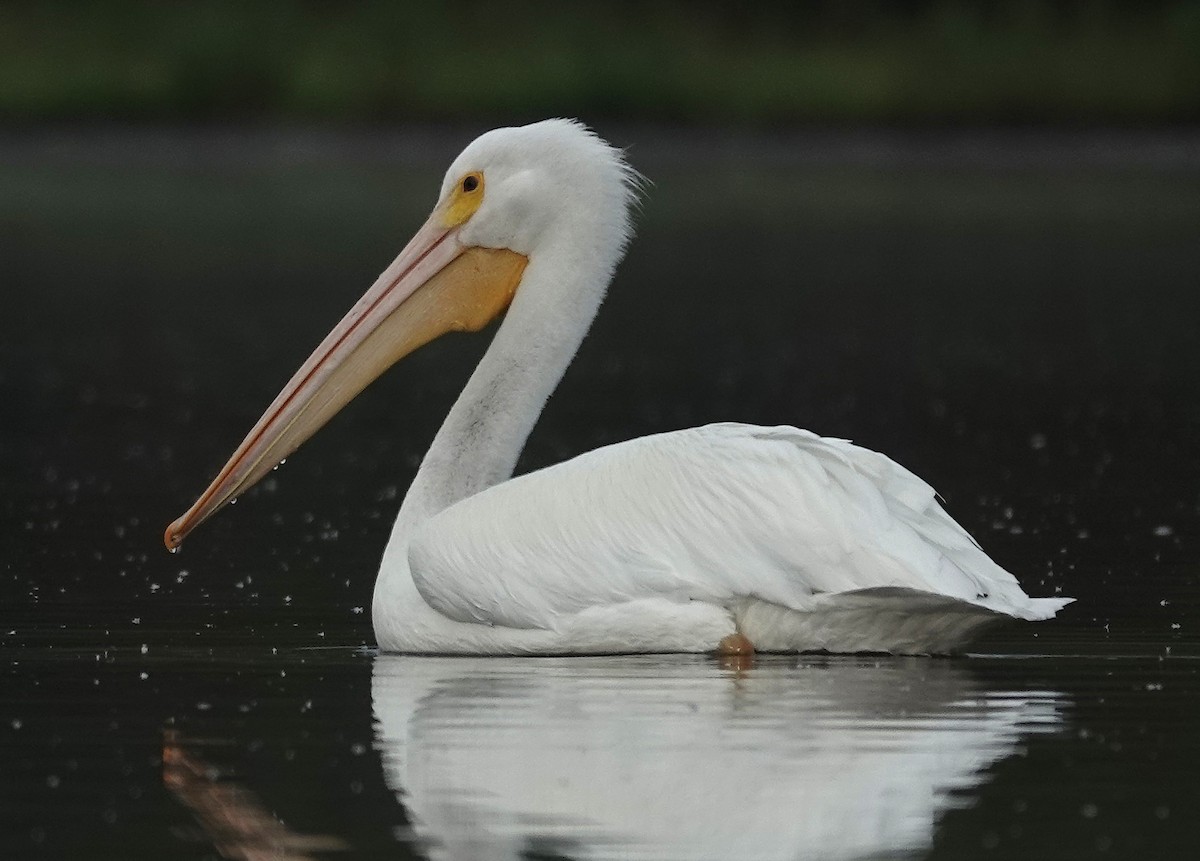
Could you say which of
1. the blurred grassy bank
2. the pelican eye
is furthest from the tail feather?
the blurred grassy bank

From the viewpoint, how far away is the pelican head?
7.32 m

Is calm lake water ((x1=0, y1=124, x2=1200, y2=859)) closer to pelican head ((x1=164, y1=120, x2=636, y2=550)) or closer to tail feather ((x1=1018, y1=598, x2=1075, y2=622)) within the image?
tail feather ((x1=1018, y1=598, x2=1075, y2=622))

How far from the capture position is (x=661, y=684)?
6.17 m

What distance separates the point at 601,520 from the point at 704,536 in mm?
264

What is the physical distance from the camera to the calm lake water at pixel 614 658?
193 inches

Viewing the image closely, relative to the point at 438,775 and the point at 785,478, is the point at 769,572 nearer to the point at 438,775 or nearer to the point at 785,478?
the point at 785,478

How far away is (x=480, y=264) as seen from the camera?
24.6 ft

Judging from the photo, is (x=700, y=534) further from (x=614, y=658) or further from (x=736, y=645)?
(x=614, y=658)

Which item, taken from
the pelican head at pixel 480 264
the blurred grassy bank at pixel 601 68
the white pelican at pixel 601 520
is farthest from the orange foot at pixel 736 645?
the blurred grassy bank at pixel 601 68

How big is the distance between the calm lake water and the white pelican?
117mm

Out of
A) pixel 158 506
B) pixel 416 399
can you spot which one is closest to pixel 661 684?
pixel 158 506

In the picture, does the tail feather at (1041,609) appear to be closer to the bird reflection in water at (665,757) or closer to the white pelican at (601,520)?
the white pelican at (601,520)

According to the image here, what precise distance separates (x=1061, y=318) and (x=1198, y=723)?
12.1m

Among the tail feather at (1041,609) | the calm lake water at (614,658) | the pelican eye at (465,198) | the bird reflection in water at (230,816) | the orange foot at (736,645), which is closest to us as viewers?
the bird reflection in water at (230,816)
